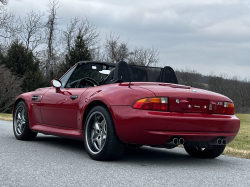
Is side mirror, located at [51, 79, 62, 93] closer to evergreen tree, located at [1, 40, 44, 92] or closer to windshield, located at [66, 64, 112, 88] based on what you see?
windshield, located at [66, 64, 112, 88]

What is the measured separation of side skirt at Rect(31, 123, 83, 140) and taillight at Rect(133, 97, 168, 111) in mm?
1194

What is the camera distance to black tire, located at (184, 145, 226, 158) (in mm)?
5101

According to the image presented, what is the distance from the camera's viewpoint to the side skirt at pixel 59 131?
5.13m

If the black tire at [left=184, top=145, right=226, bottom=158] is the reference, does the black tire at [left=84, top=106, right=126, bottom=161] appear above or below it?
above

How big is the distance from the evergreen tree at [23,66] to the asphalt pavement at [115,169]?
99.7 feet

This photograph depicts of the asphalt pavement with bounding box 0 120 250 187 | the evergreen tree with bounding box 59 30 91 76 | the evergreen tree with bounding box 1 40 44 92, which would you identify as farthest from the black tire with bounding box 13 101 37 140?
the evergreen tree with bounding box 59 30 91 76

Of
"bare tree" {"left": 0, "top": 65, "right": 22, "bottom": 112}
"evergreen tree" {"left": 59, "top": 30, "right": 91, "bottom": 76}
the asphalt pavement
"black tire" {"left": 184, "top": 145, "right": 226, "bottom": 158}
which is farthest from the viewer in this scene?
"evergreen tree" {"left": 59, "top": 30, "right": 91, "bottom": 76}

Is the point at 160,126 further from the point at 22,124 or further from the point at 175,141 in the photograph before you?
the point at 22,124

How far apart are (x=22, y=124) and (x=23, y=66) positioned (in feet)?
101

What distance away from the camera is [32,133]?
6.63 metres

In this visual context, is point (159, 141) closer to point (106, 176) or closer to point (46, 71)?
point (106, 176)

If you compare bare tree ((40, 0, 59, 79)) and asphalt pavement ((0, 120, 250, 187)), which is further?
bare tree ((40, 0, 59, 79))

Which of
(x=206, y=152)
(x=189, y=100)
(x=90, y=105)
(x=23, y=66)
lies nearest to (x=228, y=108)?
(x=189, y=100)

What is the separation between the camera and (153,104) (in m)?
4.23
